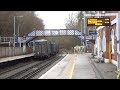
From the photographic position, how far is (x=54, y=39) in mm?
110688

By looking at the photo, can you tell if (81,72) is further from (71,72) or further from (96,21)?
(96,21)

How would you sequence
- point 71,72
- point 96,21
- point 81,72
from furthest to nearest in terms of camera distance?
point 96,21 < point 81,72 < point 71,72

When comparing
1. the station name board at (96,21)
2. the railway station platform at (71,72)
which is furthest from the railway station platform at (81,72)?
the station name board at (96,21)

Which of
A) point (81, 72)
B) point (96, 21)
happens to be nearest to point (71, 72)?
point (81, 72)

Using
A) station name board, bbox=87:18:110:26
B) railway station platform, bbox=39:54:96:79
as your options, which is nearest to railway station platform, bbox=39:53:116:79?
railway station platform, bbox=39:54:96:79

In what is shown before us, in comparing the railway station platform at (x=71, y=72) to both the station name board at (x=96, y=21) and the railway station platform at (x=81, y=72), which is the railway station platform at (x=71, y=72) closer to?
the railway station platform at (x=81, y=72)

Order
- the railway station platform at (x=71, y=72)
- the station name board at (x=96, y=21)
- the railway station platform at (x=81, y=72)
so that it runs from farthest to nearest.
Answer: the station name board at (x=96, y=21)
the railway station platform at (x=71, y=72)
the railway station platform at (x=81, y=72)

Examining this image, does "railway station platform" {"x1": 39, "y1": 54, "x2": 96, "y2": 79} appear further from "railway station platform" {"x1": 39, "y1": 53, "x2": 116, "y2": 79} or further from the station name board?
the station name board
